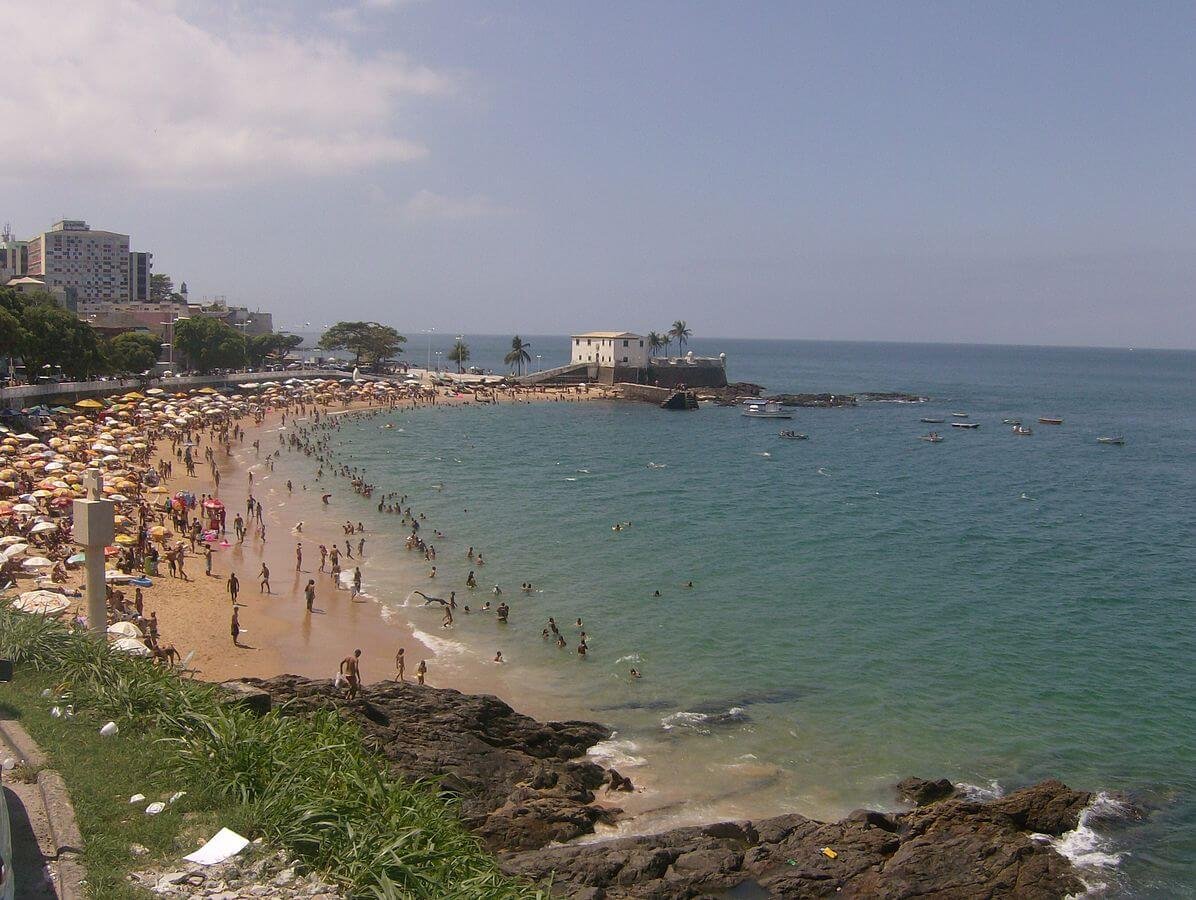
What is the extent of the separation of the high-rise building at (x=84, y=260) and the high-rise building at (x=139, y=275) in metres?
0.94

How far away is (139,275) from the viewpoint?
464 ft

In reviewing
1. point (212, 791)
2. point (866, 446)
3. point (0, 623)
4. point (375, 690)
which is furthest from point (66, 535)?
point (866, 446)

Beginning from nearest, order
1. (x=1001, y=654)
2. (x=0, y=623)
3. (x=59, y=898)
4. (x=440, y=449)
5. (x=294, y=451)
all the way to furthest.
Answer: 1. (x=59, y=898)
2. (x=0, y=623)
3. (x=1001, y=654)
4. (x=294, y=451)
5. (x=440, y=449)

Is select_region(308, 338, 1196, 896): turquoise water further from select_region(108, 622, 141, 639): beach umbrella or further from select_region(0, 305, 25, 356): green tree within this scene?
select_region(0, 305, 25, 356): green tree

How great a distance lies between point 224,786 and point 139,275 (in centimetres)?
15091

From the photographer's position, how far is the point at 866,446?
2682 inches

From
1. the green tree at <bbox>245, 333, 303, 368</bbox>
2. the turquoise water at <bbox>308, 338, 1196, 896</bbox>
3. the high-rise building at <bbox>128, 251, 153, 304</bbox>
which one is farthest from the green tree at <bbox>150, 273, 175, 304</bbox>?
the turquoise water at <bbox>308, 338, 1196, 896</bbox>

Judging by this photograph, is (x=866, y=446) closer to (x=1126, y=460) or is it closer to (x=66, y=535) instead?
(x=1126, y=460)

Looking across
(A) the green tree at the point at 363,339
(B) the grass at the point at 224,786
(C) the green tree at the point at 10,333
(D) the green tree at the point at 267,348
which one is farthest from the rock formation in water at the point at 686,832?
(A) the green tree at the point at 363,339

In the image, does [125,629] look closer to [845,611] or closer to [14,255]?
[845,611]

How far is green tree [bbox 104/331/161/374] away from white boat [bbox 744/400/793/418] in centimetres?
5042

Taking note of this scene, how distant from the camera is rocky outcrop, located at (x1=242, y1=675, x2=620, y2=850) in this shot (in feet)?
48.3

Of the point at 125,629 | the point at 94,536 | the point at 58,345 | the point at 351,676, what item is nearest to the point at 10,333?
the point at 58,345

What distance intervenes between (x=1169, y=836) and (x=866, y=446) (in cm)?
5352
